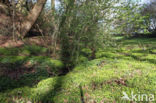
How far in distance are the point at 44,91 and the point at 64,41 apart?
3345mm

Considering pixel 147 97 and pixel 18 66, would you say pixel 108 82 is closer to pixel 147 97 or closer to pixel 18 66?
pixel 147 97

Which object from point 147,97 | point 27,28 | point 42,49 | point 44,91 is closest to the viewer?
point 147,97

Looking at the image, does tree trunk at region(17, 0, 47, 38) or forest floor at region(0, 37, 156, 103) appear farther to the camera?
tree trunk at region(17, 0, 47, 38)

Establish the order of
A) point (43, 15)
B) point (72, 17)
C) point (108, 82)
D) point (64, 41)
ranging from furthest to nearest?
point (43, 15)
point (64, 41)
point (72, 17)
point (108, 82)

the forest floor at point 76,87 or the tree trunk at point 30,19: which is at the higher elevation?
the tree trunk at point 30,19

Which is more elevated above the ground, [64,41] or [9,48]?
[64,41]

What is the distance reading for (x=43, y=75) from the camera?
4.54m

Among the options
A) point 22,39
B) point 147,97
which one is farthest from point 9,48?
point 147,97

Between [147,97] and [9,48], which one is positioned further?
[9,48]

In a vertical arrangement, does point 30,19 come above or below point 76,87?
above

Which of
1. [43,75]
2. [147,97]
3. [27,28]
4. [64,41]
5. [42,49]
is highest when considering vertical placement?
[27,28]

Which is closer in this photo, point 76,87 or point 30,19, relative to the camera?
point 76,87

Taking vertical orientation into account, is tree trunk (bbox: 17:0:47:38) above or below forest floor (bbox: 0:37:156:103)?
above

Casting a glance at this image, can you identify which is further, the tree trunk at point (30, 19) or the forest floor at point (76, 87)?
the tree trunk at point (30, 19)
